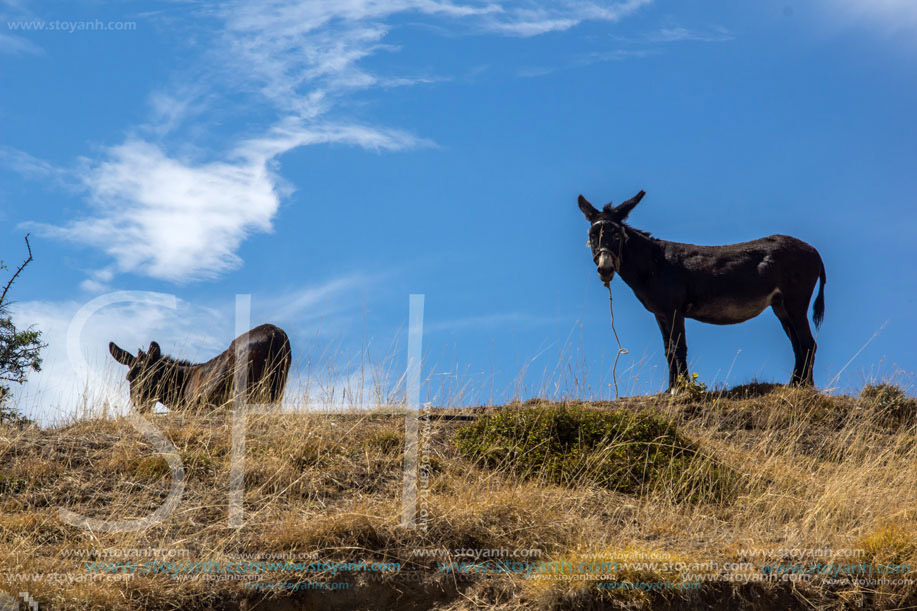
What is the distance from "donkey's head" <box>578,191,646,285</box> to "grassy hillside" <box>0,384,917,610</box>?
2.80 meters

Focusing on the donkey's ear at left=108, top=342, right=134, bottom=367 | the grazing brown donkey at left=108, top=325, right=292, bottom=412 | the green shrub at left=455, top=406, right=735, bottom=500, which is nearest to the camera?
the green shrub at left=455, top=406, right=735, bottom=500

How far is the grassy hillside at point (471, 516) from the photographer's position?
7414 millimetres

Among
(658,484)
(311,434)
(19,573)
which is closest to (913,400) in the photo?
(658,484)

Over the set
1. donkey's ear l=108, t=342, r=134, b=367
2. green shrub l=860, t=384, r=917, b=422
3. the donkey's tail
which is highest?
the donkey's tail

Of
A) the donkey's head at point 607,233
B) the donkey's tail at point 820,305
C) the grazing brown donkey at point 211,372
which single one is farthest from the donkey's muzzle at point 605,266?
the grazing brown donkey at point 211,372

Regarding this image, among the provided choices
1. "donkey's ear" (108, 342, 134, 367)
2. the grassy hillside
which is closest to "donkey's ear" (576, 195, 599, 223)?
the grassy hillside

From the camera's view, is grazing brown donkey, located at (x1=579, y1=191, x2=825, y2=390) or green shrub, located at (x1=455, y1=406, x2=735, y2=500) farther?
grazing brown donkey, located at (x1=579, y1=191, x2=825, y2=390)

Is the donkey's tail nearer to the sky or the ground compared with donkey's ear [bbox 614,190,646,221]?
nearer to the ground

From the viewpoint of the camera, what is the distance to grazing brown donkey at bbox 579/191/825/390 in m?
14.0

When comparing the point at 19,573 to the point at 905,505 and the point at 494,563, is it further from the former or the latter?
the point at 905,505

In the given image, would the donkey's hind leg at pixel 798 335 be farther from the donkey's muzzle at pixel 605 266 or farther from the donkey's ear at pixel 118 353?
the donkey's ear at pixel 118 353

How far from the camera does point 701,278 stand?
1442cm

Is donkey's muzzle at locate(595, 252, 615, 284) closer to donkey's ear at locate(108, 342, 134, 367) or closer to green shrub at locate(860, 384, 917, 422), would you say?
green shrub at locate(860, 384, 917, 422)

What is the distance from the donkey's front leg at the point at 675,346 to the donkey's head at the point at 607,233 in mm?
1286
